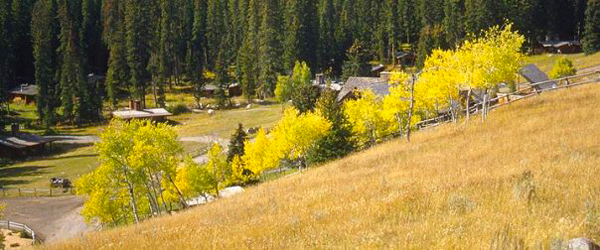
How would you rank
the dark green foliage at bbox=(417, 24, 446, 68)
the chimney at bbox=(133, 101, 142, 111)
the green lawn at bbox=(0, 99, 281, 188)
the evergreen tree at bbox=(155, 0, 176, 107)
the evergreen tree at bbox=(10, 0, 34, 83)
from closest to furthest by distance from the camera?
the green lawn at bbox=(0, 99, 281, 188)
the chimney at bbox=(133, 101, 142, 111)
the dark green foliage at bbox=(417, 24, 446, 68)
the evergreen tree at bbox=(155, 0, 176, 107)
the evergreen tree at bbox=(10, 0, 34, 83)

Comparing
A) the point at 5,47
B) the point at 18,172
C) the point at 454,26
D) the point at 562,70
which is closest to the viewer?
the point at 562,70

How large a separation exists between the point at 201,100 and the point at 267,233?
268 feet

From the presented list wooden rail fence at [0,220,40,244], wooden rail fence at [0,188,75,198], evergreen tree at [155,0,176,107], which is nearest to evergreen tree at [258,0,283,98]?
evergreen tree at [155,0,176,107]

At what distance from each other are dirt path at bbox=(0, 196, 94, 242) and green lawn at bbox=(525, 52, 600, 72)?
5960 cm

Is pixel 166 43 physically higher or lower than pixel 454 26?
lower

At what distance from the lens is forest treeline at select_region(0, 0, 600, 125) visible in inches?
3297

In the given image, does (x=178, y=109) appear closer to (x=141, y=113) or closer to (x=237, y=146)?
(x=141, y=113)

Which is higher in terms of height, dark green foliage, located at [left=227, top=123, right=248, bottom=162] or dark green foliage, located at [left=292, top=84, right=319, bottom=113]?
dark green foliage, located at [left=292, top=84, right=319, bottom=113]

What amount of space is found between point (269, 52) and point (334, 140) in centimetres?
5145

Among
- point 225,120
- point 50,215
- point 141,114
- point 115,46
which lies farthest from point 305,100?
point 115,46

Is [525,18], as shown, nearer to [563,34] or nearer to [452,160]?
[563,34]

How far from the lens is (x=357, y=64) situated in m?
89.1

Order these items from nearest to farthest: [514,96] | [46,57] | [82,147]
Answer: [514,96] → [82,147] → [46,57]

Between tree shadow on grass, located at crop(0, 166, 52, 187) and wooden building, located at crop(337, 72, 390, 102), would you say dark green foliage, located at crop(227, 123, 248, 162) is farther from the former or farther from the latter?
tree shadow on grass, located at crop(0, 166, 52, 187)
